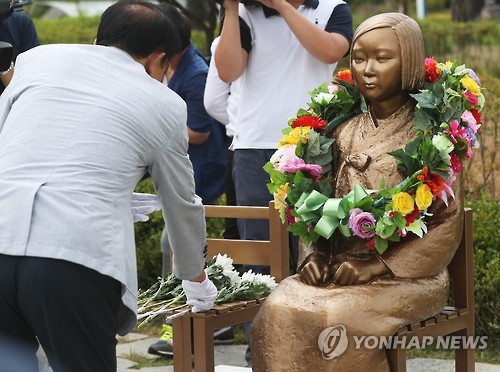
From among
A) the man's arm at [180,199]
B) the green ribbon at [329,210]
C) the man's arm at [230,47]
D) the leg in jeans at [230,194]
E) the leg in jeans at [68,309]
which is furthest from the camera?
the leg in jeans at [230,194]

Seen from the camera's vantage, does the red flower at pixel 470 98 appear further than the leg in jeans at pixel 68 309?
Yes

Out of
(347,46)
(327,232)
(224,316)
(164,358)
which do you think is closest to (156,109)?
(327,232)

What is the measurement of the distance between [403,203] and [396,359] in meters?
0.53

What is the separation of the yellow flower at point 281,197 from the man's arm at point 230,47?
105cm

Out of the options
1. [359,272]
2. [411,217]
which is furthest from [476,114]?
[359,272]

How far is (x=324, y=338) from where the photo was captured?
3301mm

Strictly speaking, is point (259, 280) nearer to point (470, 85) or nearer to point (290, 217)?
point (290, 217)

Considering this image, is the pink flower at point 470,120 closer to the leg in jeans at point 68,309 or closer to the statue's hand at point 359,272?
the statue's hand at point 359,272

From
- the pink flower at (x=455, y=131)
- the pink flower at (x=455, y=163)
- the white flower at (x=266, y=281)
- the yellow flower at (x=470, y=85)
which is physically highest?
the yellow flower at (x=470, y=85)

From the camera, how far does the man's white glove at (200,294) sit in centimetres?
353

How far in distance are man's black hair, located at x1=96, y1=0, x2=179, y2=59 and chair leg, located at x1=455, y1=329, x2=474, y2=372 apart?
5.40 ft

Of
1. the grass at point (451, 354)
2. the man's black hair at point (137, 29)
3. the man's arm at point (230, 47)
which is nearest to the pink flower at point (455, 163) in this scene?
the man's black hair at point (137, 29)

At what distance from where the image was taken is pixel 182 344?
12.4 feet

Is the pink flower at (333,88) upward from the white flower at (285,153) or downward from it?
upward
